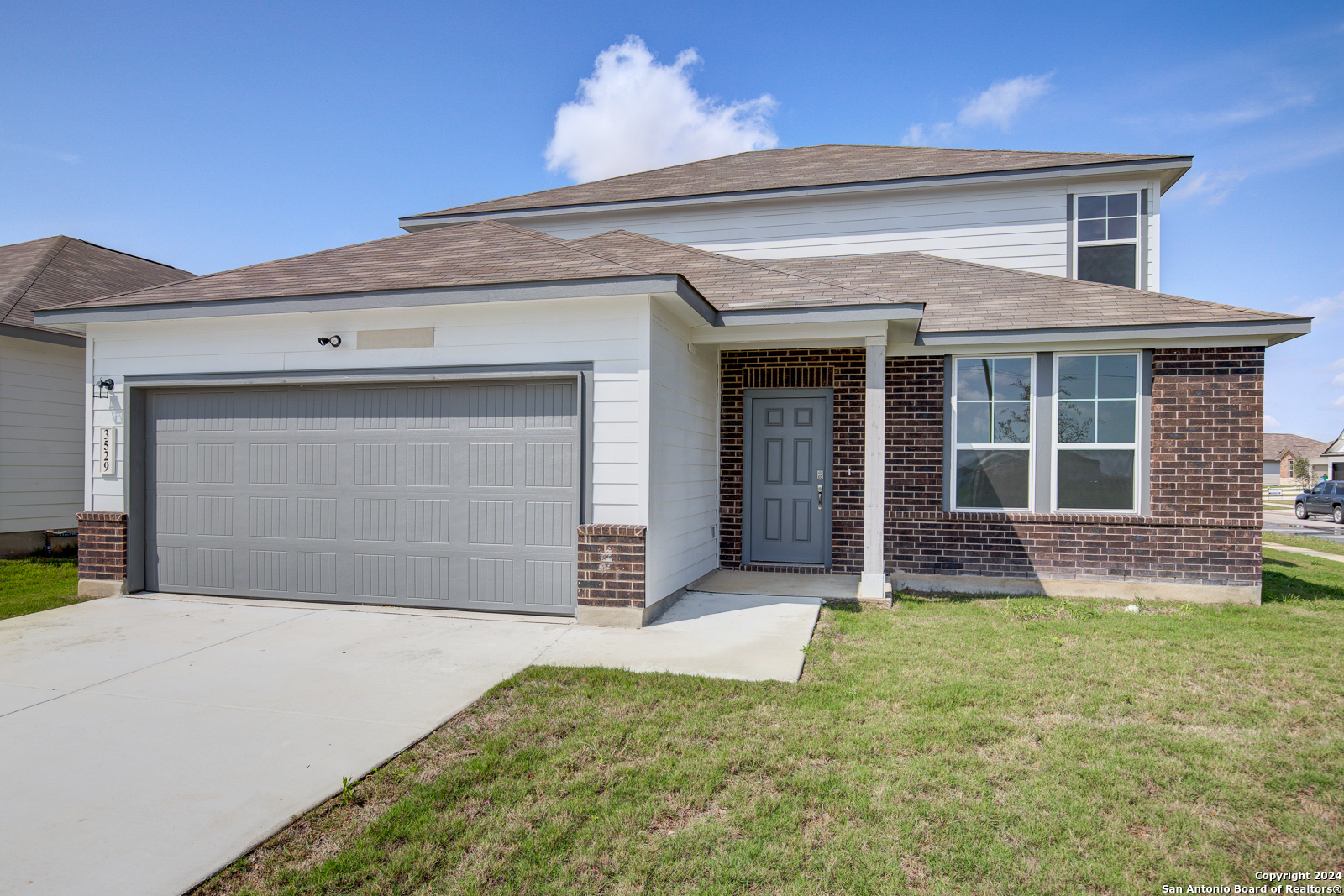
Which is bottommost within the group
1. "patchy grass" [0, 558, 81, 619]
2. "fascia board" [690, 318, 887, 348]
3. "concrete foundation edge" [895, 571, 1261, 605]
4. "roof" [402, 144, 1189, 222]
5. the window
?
"patchy grass" [0, 558, 81, 619]

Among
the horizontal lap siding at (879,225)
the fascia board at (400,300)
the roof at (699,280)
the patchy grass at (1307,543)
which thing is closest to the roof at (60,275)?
the fascia board at (400,300)

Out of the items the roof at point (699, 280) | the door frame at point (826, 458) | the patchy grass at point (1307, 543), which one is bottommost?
the patchy grass at point (1307, 543)

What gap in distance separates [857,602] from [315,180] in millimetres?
9221

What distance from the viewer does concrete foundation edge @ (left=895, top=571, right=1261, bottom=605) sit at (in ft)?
26.2

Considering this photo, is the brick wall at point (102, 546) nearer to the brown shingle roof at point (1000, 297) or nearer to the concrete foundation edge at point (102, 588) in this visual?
the concrete foundation edge at point (102, 588)

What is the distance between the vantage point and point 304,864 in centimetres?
273

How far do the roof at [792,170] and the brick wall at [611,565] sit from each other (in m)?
6.95

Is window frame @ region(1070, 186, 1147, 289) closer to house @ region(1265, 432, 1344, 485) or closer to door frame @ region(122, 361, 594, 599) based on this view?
door frame @ region(122, 361, 594, 599)

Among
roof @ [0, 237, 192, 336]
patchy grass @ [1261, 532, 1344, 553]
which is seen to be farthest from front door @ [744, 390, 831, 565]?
patchy grass @ [1261, 532, 1344, 553]

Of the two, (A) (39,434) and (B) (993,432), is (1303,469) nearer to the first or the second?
(B) (993,432)

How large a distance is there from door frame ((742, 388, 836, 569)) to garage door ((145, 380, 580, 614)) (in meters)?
3.31

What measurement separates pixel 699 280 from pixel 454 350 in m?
3.20

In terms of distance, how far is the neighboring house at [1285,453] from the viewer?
62.6 m

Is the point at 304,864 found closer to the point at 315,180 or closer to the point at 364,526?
the point at 364,526
